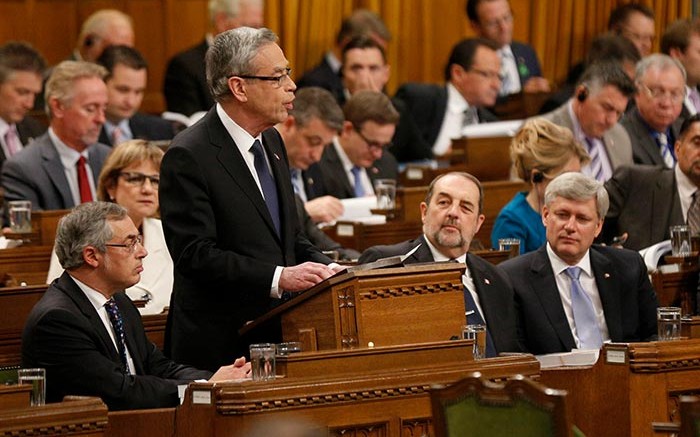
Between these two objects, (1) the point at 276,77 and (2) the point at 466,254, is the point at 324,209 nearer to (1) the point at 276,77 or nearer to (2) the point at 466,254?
(2) the point at 466,254

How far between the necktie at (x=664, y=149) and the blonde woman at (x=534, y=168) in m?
1.70

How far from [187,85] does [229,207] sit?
15.5ft

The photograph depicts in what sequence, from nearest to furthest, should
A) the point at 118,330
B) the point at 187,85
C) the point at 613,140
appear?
the point at 118,330 → the point at 613,140 → the point at 187,85

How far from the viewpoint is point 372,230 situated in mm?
6949

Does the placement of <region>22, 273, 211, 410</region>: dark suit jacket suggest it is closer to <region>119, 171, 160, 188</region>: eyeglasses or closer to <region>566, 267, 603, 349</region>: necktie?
<region>119, 171, 160, 188</region>: eyeglasses

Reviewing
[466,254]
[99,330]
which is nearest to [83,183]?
[466,254]

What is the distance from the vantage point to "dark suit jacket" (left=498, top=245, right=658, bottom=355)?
5.50 meters

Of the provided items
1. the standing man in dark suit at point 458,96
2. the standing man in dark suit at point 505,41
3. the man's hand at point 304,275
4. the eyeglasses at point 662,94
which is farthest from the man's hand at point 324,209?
the standing man in dark suit at point 505,41

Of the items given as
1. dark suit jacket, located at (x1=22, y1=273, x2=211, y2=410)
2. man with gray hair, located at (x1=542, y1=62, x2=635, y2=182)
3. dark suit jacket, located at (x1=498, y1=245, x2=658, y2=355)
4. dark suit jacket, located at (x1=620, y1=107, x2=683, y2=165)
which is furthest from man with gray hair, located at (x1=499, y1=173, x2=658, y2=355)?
dark suit jacket, located at (x1=620, y1=107, x2=683, y2=165)

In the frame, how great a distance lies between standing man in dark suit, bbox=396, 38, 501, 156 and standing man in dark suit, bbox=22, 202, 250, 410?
4959 millimetres

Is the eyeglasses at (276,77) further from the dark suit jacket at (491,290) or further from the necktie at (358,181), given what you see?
the necktie at (358,181)

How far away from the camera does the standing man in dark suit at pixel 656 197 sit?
677 cm

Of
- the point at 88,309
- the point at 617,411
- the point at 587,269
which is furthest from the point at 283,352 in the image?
the point at 587,269

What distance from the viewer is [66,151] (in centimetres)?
717
